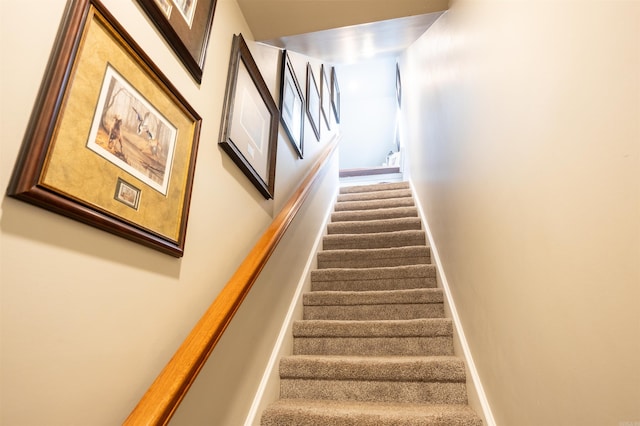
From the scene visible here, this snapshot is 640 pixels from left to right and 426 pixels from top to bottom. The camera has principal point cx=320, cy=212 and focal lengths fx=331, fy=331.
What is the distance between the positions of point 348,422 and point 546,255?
3.61ft

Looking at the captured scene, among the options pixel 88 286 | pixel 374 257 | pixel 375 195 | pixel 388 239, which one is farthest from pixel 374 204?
pixel 88 286

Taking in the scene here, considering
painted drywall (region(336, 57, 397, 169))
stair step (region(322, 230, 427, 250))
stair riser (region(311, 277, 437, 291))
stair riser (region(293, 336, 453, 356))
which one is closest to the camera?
stair riser (region(293, 336, 453, 356))

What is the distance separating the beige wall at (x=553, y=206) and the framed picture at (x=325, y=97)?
2.44 meters

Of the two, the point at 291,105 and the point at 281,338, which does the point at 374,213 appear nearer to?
the point at 291,105

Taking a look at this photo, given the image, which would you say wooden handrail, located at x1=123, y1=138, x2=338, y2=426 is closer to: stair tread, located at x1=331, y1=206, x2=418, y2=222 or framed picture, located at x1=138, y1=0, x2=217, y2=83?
framed picture, located at x1=138, y1=0, x2=217, y2=83

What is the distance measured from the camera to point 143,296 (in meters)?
0.88

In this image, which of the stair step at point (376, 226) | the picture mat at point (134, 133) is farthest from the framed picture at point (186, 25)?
the stair step at point (376, 226)

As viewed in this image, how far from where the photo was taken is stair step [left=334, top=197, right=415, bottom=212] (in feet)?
12.6

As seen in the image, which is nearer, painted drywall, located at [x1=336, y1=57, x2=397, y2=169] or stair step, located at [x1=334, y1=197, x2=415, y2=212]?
stair step, located at [x1=334, y1=197, x2=415, y2=212]

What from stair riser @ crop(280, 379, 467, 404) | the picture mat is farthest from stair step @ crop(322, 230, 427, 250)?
the picture mat

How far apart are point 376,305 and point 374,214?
1.46 metres

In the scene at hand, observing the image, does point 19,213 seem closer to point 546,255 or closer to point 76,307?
point 76,307

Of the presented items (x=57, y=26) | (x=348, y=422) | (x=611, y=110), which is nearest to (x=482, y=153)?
(x=611, y=110)

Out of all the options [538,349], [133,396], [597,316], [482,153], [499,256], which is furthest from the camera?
[482,153]
